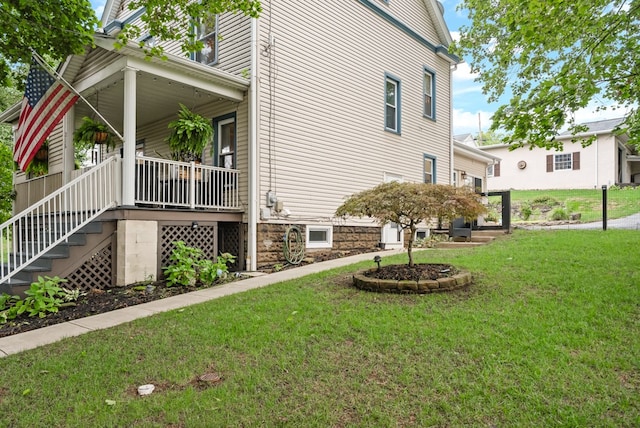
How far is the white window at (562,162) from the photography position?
24.2 metres

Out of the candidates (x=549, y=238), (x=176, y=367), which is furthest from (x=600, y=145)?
(x=176, y=367)

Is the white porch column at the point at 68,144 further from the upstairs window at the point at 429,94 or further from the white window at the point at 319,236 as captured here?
the upstairs window at the point at 429,94

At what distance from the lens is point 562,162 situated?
965 inches

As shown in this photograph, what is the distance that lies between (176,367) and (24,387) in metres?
1.16

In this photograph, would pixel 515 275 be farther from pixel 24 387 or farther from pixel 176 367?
pixel 24 387

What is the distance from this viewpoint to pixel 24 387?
Result: 10.8ft

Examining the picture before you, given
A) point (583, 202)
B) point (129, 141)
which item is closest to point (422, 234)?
point (129, 141)

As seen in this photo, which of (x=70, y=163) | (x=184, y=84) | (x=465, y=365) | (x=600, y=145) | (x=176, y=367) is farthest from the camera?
(x=600, y=145)

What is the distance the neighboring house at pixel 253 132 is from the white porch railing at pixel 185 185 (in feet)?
0.13

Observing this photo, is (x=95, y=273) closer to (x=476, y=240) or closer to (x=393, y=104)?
(x=476, y=240)

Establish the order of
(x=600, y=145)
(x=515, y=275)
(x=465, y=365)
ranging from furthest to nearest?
(x=600, y=145)
(x=515, y=275)
(x=465, y=365)

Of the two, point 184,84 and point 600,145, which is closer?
point 184,84

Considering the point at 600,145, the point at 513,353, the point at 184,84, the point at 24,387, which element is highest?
the point at 600,145

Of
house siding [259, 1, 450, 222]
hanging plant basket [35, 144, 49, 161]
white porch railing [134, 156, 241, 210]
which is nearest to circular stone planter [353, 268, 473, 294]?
house siding [259, 1, 450, 222]
